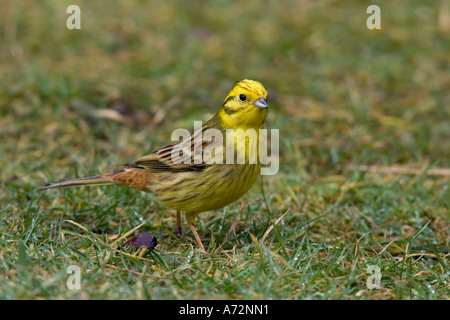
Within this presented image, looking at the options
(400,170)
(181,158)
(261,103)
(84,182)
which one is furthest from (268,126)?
(84,182)

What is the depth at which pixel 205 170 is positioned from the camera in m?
4.39

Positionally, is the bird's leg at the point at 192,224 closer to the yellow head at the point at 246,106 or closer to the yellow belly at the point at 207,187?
the yellow belly at the point at 207,187

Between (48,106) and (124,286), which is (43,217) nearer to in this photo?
(124,286)

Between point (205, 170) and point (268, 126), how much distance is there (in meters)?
2.69

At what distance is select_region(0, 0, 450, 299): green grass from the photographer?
12.5 feet

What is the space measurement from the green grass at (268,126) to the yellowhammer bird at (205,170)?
243 millimetres

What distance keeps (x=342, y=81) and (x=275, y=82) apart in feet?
2.92

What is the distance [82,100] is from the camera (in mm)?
6867

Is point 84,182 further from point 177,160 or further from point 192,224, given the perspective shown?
point 192,224

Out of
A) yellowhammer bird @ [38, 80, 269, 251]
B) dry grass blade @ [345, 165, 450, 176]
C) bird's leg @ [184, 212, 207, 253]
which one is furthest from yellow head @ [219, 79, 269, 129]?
dry grass blade @ [345, 165, 450, 176]

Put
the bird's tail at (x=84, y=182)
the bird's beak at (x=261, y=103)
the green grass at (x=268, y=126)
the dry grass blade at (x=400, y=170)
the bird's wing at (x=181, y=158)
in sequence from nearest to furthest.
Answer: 1. the green grass at (x=268, y=126)
2. the bird's beak at (x=261, y=103)
3. the bird's wing at (x=181, y=158)
4. the bird's tail at (x=84, y=182)
5. the dry grass blade at (x=400, y=170)

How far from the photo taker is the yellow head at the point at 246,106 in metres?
4.38

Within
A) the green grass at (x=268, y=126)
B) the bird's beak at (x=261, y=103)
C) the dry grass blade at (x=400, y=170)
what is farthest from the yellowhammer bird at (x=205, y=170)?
the dry grass blade at (x=400, y=170)

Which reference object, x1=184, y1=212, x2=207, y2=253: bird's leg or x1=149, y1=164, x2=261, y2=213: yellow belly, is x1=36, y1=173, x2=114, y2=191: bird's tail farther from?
x1=184, y1=212, x2=207, y2=253: bird's leg
